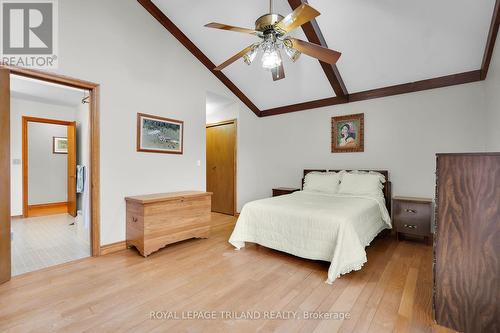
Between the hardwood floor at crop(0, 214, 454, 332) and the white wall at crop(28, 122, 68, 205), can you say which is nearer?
the hardwood floor at crop(0, 214, 454, 332)

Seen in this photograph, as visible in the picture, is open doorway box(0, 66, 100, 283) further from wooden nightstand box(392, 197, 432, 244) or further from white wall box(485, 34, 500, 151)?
white wall box(485, 34, 500, 151)

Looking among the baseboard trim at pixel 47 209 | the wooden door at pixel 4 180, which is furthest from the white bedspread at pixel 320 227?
the baseboard trim at pixel 47 209

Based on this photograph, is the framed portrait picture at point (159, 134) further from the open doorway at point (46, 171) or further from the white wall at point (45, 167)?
the white wall at point (45, 167)

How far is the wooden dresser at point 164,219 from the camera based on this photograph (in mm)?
2770

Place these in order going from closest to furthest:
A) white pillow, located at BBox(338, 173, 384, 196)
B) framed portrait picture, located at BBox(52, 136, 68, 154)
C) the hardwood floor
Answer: the hardwood floor < white pillow, located at BBox(338, 173, 384, 196) < framed portrait picture, located at BBox(52, 136, 68, 154)

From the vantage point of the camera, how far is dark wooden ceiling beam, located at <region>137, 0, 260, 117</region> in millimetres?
3324

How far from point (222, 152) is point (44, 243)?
11.0 feet

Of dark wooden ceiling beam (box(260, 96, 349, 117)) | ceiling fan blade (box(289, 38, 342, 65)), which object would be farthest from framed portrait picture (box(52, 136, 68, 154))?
ceiling fan blade (box(289, 38, 342, 65))

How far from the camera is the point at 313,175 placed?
13.9ft

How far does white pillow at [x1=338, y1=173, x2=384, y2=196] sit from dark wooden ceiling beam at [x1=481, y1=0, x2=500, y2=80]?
1843 mm

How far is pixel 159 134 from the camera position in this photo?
135 inches

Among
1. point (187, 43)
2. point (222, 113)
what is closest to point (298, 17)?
point (187, 43)

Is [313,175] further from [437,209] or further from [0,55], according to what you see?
[0,55]

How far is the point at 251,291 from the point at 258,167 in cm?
350
